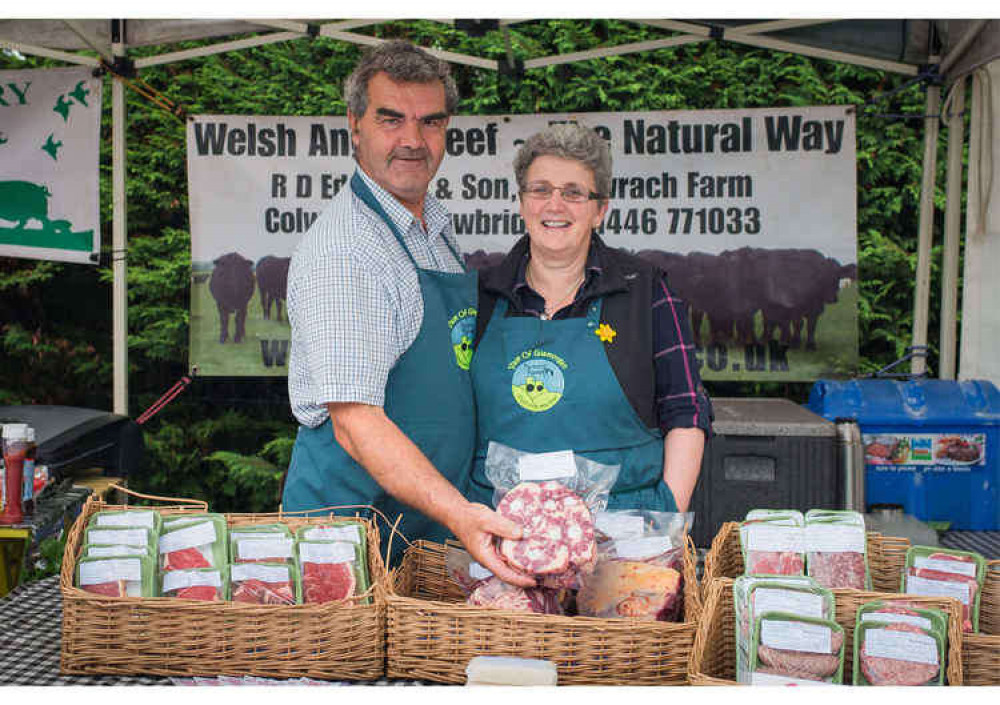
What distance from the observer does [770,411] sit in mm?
3717

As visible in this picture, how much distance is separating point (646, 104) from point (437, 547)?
13.0 ft

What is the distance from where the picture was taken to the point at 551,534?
1462 millimetres

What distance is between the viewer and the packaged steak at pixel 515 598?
4.91 ft

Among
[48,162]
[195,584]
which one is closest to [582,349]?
[195,584]

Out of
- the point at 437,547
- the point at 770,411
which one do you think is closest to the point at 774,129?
the point at 770,411

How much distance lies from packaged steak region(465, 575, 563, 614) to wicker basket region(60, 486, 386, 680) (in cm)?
17

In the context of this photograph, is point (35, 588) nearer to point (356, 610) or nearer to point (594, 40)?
point (356, 610)

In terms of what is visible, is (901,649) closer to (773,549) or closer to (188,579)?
(773,549)

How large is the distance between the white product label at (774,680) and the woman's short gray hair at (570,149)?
3.96ft

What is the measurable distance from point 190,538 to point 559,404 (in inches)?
32.6

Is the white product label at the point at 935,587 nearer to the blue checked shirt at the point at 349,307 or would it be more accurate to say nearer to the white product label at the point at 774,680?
the white product label at the point at 774,680

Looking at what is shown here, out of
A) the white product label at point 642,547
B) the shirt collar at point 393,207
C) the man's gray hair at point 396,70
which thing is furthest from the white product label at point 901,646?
the man's gray hair at point 396,70

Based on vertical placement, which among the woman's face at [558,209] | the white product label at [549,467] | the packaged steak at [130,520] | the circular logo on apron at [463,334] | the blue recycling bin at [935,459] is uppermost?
the woman's face at [558,209]

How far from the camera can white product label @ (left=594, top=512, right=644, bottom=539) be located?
1609mm
